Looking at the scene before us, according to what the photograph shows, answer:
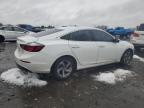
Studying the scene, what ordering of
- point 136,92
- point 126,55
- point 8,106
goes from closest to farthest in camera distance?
point 8,106, point 136,92, point 126,55

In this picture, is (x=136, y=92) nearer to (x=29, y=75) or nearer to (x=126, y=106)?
(x=126, y=106)

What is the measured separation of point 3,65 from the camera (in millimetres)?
7832

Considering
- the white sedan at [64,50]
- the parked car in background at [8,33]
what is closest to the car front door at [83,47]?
the white sedan at [64,50]

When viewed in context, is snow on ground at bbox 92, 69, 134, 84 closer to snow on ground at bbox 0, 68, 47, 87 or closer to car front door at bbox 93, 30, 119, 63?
car front door at bbox 93, 30, 119, 63

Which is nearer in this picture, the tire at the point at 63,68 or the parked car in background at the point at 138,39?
Result: the tire at the point at 63,68

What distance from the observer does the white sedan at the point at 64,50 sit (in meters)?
5.47

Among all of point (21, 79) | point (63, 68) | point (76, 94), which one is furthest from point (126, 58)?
point (21, 79)

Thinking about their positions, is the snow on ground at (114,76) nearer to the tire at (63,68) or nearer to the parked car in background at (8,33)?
the tire at (63,68)

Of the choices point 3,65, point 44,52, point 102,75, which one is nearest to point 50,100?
point 44,52

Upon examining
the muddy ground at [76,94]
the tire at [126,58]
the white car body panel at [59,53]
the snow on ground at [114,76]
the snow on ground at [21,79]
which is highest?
the white car body panel at [59,53]

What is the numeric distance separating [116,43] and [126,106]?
361cm

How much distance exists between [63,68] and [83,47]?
943mm

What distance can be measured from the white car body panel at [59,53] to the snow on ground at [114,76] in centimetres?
50

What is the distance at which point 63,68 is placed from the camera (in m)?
5.98
